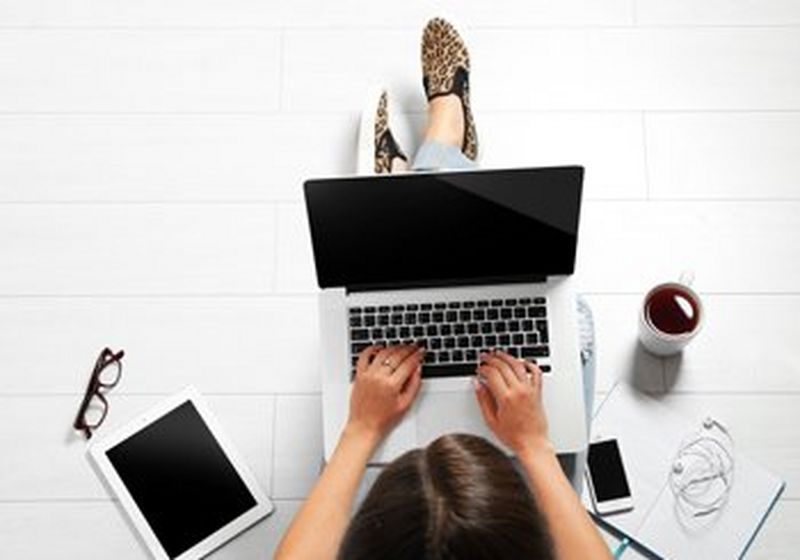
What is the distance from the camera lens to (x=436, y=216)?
114cm

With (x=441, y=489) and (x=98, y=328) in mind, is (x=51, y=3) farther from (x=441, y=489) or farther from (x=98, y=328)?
(x=441, y=489)

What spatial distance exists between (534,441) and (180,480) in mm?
594

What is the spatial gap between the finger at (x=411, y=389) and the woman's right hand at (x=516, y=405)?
0.27ft

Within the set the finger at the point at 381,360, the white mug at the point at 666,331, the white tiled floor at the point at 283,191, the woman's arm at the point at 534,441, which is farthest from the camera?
the white tiled floor at the point at 283,191

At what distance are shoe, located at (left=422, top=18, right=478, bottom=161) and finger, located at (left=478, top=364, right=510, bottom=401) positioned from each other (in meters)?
0.48

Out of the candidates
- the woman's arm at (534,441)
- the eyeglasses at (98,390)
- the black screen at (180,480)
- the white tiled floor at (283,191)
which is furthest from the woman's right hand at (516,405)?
the eyeglasses at (98,390)

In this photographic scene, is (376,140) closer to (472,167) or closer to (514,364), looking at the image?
(472,167)

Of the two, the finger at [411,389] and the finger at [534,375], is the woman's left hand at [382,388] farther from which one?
the finger at [534,375]

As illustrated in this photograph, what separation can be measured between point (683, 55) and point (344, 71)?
59 centimetres

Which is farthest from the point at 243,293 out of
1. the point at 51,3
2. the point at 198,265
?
the point at 51,3

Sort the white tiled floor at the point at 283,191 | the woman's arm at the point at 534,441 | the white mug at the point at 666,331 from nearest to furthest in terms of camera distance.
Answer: the woman's arm at the point at 534,441 < the white mug at the point at 666,331 < the white tiled floor at the point at 283,191

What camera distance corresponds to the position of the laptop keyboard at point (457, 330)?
121 cm

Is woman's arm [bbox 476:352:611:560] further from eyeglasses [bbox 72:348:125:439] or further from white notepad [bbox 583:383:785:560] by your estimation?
eyeglasses [bbox 72:348:125:439]

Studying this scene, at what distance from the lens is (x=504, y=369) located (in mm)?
1182
